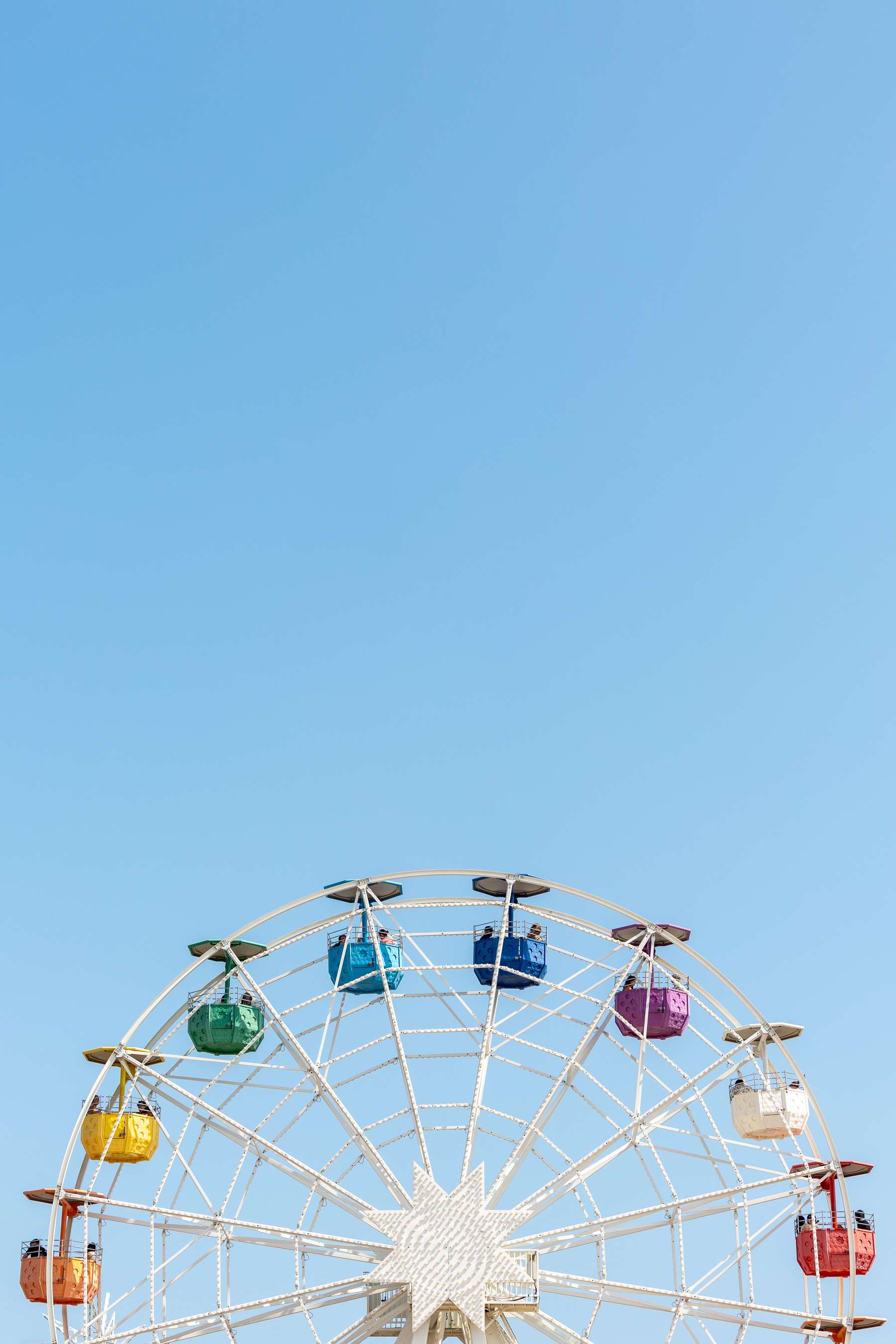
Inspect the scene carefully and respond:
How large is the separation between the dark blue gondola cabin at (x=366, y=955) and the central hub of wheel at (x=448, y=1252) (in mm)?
5470

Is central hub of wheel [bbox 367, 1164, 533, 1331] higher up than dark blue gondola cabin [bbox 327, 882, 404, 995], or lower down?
lower down

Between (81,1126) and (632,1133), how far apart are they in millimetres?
12090

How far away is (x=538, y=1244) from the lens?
40844mm

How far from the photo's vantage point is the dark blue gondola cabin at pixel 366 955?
44.4 m

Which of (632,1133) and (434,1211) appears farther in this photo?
(632,1133)

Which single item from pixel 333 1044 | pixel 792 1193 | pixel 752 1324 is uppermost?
pixel 333 1044

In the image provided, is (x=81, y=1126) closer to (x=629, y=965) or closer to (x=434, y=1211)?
(x=434, y=1211)

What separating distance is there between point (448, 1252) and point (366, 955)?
24.2 ft

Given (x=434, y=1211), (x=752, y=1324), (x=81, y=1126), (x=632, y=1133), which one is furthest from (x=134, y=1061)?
(x=752, y=1324)

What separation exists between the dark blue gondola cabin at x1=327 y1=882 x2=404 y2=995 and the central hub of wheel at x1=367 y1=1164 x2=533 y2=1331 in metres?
5.47

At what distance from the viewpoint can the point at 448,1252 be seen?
131 ft

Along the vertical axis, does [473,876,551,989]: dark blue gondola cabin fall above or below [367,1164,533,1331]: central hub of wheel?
above

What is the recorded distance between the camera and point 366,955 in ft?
146

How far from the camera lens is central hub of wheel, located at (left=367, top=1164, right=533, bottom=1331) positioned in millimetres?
39688
